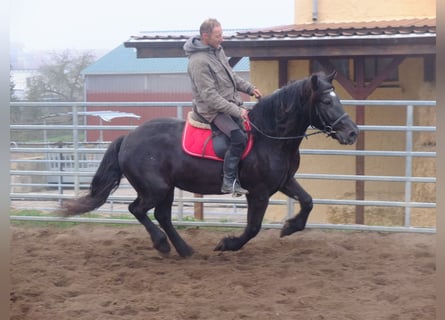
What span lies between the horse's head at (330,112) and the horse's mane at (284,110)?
0.36 ft

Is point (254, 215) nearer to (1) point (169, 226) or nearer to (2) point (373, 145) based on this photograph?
(1) point (169, 226)

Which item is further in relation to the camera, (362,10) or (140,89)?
(140,89)

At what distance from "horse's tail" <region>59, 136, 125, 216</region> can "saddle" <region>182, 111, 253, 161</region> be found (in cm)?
77

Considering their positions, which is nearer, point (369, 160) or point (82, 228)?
point (82, 228)

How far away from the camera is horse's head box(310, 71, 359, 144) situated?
16.6 ft

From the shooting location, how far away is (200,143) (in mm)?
5574

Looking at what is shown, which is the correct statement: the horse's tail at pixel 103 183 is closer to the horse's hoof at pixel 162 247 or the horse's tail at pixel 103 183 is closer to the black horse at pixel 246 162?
the black horse at pixel 246 162

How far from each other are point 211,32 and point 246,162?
1.15 meters

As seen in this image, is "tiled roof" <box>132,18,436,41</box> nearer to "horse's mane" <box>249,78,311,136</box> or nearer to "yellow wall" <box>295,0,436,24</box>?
"yellow wall" <box>295,0,436,24</box>

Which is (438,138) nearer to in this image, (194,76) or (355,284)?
(355,284)

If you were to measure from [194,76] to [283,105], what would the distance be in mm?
813

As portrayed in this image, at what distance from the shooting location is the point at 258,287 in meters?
4.70

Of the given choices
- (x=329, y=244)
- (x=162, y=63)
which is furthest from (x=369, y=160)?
(x=162, y=63)

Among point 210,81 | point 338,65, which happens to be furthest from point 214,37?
point 338,65
